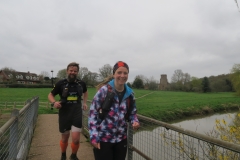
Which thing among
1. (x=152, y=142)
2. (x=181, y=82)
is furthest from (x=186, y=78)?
(x=152, y=142)

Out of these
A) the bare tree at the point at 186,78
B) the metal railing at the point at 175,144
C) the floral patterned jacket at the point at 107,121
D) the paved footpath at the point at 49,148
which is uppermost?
the bare tree at the point at 186,78

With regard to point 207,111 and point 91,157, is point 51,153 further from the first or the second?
point 207,111

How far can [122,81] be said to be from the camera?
8.18 feet

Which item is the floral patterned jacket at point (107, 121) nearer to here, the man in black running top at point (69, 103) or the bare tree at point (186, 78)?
the man in black running top at point (69, 103)

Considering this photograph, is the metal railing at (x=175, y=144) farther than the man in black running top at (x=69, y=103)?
No

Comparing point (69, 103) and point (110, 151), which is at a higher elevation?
point (69, 103)

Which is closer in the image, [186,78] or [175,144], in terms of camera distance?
[175,144]

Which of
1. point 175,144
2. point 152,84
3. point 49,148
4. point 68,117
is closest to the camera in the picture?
point 68,117

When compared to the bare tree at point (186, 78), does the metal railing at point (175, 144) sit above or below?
below

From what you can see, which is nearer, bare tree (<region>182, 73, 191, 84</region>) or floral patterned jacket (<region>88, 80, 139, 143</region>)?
floral patterned jacket (<region>88, 80, 139, 143</region>)

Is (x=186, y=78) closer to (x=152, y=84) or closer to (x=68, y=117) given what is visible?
(x=152, y=84)

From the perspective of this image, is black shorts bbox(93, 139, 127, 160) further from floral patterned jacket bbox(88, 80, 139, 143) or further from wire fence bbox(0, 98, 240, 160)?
wire fence bbox(0, 98, 240, 160)

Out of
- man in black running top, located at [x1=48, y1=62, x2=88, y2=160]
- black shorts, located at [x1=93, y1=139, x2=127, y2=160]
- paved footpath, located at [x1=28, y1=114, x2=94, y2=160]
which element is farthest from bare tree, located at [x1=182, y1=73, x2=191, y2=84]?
black shorts, located at [x1=93, y1=139, x2=127, y2=160]

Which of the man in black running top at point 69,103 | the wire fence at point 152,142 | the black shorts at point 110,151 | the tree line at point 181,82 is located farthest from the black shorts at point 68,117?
the tree line at point 181,82
